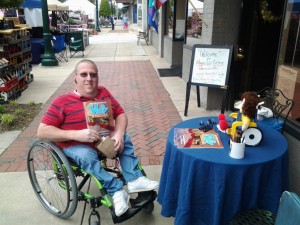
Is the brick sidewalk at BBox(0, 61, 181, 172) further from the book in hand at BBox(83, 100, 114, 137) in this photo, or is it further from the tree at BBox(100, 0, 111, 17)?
the tree at BBox(100, 0, 111, 17)

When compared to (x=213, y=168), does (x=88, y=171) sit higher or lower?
lower

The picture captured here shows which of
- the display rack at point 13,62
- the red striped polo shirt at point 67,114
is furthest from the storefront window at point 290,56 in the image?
the display rack at point 13,62

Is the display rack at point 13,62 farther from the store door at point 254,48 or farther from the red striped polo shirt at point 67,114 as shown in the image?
the store door at point 254,48

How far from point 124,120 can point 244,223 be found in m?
1.35

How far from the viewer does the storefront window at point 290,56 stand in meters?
3.44

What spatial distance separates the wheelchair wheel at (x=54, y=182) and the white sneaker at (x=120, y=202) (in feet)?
0.99

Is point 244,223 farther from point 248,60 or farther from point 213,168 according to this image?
point 248,60

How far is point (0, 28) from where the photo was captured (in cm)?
604

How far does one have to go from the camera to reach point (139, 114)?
5180 millimetres

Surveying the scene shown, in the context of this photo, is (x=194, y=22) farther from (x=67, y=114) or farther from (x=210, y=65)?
(x=67, y=114)

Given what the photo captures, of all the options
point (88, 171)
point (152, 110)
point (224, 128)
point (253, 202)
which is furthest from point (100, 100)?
point (152, 110)

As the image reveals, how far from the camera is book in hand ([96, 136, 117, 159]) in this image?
2355mm

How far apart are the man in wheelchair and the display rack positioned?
143 inches

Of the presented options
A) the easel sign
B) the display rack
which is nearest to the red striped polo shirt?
the easel sign
